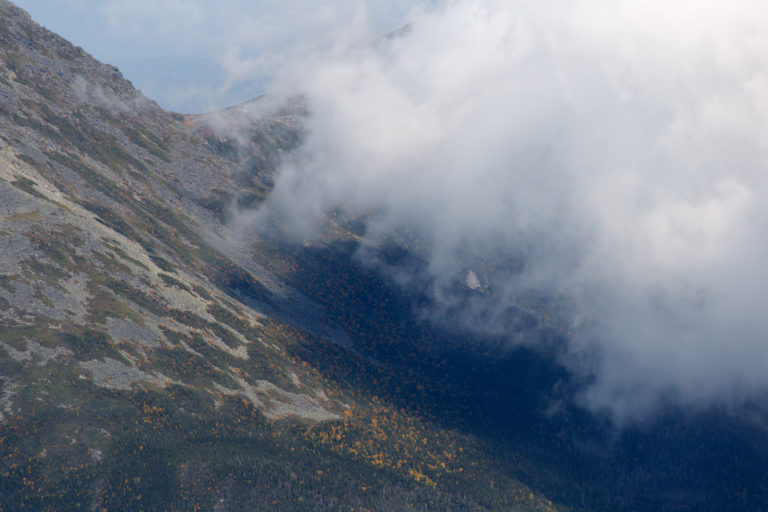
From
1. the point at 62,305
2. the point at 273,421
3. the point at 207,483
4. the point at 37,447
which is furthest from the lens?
the point at 273,421

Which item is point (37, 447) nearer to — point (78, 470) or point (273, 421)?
point (78, 470)

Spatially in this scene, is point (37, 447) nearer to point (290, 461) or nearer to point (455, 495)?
point (290, 461)

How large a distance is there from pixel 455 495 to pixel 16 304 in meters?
162

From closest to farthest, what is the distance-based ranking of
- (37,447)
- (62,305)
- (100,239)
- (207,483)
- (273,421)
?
1. (37,447)
2. (207,483)
3. (62,305)
4. (273,421)
5. (100,239)

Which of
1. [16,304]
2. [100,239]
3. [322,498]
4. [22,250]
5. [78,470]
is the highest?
[100,239]

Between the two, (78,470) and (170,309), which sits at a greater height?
(170,309)

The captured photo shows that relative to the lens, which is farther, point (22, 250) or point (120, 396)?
point (22, 250)

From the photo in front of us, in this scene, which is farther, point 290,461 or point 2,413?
point 290,461

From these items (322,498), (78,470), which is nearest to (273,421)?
(322,498)

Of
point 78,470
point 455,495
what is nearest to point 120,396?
point 78,470

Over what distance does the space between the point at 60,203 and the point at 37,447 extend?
108632 millimetres

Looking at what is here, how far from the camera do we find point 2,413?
119 meters

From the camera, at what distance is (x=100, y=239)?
616 feet

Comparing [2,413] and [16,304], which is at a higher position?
[16,304]
